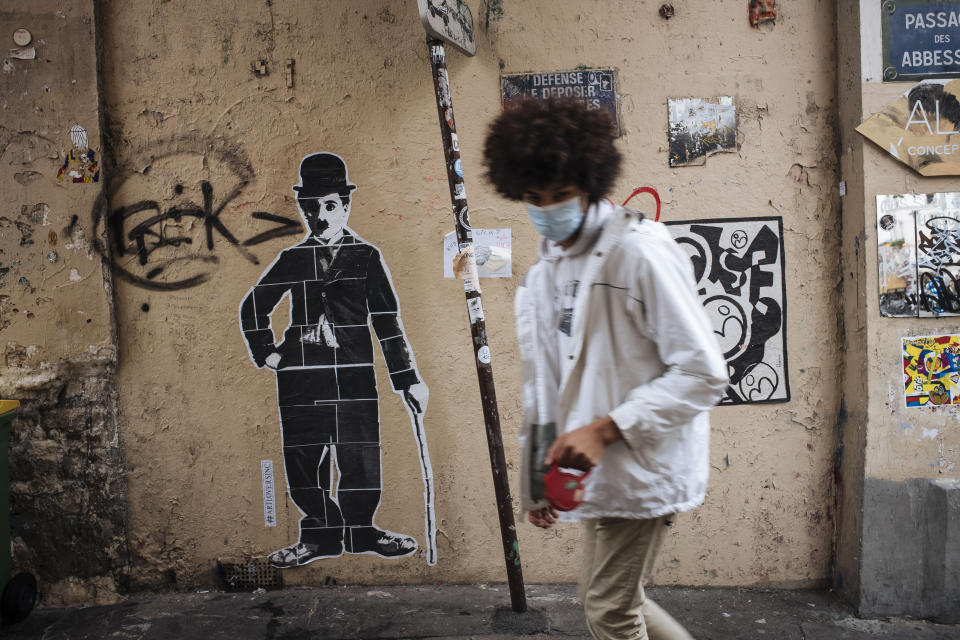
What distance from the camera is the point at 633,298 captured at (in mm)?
1595

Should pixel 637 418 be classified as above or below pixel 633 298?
below

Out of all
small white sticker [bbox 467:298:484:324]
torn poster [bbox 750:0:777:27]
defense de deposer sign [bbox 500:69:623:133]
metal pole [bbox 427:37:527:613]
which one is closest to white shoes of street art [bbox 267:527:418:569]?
metal pole [bbox 427:37:527:613]

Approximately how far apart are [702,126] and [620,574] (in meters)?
2.39

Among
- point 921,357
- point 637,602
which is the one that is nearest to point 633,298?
point 637,602

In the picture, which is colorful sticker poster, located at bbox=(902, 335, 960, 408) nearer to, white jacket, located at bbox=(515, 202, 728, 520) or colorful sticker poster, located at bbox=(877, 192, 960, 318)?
colorful sticker poster, located at bbox=(877, 192, 960, 318)

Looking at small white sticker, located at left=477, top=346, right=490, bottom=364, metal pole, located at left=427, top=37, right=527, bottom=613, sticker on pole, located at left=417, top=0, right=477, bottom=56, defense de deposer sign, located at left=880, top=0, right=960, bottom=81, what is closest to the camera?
sticker on pole, located at left=417, top=0, right=477, bottom=56

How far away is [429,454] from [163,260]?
170cm

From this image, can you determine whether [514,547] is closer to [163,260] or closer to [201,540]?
[201,540]

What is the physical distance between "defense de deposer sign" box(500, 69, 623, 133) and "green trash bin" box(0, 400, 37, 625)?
2752 millimetres

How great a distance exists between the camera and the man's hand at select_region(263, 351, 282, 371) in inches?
137

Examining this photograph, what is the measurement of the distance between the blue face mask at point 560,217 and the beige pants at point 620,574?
29.5 inches

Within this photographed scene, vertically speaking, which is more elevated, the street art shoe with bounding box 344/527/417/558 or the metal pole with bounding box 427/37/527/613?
the metal pole with bounding box 427/37/527/613

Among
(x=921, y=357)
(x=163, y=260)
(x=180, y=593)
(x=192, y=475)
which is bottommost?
(x=180, y=593)

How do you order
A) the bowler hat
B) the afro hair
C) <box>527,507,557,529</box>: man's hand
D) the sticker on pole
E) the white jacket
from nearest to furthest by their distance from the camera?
the white jacket
the afro hair
<box>527,507,557,529</box>: man's hand
the sticker on pole
the bowler hat
